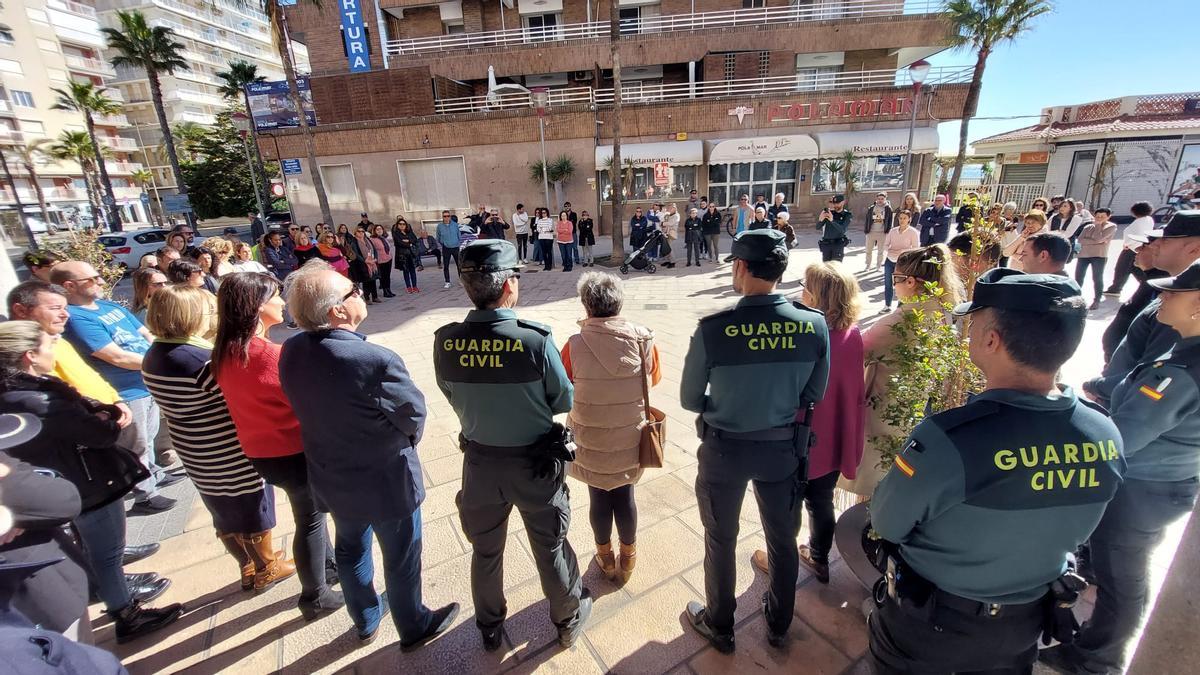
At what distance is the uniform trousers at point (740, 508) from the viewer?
2.00m

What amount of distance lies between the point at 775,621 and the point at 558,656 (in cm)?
102

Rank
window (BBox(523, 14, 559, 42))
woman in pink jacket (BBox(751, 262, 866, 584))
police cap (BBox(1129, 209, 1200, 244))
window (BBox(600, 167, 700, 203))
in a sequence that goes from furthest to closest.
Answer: window (BBox(523, 14, 559, 42)) < window (BBox(600, 167, 700, 203)) < police cap (BBox(1129, 209, 1200, 244)) < woman in pink jacket (BBox(751, 262, 866, 584))

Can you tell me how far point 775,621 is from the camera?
88.2 inches

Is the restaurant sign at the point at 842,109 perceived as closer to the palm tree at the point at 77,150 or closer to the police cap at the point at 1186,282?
the police cap at the point at 1186,282

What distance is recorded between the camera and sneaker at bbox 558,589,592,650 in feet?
7.53

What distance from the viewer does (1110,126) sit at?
2084 centimetres

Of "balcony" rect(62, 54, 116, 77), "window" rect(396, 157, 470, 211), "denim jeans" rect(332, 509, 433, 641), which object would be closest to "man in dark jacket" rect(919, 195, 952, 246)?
"denim jeans" rect(332, 509, 433, 641)

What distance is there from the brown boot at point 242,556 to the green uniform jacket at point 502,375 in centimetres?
170

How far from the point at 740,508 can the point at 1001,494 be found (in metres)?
1.01

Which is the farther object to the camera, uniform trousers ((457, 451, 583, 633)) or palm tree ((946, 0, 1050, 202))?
palm tree ((946, 0, 1050, 202))

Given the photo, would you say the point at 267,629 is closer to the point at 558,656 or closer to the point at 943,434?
the point at 558,656

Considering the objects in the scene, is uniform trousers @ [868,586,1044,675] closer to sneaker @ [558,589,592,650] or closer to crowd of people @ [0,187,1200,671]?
crowd of people @ [0,187,1200,671]

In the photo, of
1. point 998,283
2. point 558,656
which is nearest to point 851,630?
point 558,656

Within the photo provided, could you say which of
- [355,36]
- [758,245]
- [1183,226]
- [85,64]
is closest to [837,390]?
[758,245]
